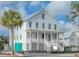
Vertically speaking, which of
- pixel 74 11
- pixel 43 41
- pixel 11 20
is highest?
pixel 74 11

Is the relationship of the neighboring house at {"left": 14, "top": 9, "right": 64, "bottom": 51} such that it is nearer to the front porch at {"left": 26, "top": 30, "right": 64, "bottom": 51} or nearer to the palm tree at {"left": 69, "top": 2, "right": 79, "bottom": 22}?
the front porch at {"left": 26, "top": 30, "right": 64, "bottom": 51}

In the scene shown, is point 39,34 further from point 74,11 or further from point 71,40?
point 74,11

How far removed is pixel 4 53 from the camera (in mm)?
4184

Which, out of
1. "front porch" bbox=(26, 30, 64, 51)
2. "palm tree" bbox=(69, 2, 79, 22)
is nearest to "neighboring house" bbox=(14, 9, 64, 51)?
"front porch" bbox=(26, 30, 64, 51)

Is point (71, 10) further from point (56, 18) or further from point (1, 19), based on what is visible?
point (1, 19)

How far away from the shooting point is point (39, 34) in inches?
164

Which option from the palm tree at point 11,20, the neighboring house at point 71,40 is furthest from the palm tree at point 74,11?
the palm tree at point 11,20

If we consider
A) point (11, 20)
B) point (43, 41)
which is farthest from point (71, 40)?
point (11, 20)

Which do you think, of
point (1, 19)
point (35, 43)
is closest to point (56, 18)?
point (35, 43)

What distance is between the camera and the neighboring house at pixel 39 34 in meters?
4.18

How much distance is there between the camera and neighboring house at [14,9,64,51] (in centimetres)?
418

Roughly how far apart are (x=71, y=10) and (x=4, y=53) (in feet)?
3.59

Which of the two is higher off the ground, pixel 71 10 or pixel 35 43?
pixel 71 10

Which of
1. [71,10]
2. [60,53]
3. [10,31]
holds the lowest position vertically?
[60,53]
